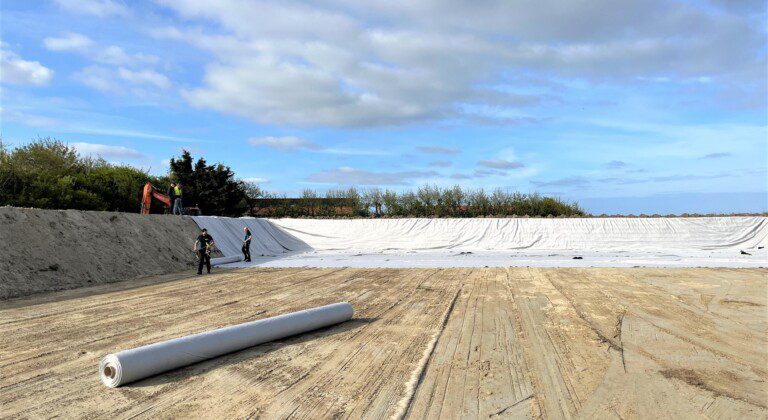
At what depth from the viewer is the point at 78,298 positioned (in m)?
10.7

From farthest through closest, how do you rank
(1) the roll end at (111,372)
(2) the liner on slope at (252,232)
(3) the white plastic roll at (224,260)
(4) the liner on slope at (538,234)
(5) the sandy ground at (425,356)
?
1. (4) the liner on slope at (538,234)
2. (2) the liner on slope at (252,232)
3. (3) the white plastic roll at (224,260)
4. (1) the roll end at (111,372)
5. (5) the sandy ground at (425,356)

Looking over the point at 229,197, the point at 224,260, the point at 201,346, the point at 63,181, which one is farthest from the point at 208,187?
the point at 201,346

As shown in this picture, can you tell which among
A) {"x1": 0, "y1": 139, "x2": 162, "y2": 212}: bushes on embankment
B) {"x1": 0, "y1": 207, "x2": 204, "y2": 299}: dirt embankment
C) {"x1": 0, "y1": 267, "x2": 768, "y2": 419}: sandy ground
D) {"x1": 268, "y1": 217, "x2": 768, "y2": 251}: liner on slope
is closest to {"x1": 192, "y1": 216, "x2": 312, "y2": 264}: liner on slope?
{"x1": 268, "y1": 217, "x2": 768, "y2": 251}: liner on slope

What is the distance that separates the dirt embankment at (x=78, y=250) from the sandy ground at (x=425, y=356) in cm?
173

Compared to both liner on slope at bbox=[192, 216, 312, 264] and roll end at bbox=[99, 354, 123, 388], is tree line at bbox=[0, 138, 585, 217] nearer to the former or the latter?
liner on slope at bbox=[192, 216, 312, 264]

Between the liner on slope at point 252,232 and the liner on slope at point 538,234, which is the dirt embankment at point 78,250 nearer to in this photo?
the liner on slope at point 252,232

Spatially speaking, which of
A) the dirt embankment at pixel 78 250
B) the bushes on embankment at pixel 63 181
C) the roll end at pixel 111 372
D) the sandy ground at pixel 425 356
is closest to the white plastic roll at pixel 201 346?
the roll end at pixel 111 372

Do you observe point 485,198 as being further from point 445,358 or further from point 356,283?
point 445,358

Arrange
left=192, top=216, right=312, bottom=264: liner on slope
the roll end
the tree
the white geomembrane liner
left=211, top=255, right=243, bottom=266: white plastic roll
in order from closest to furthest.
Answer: the roll end, left=211, top=255, right=243, bottom=266: white plastic roll, the white geomembrane liner, left=192, top=216, right=312, bottom=264: liner on slope, the tree

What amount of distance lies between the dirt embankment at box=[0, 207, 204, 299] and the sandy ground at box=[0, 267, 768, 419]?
5.69ft

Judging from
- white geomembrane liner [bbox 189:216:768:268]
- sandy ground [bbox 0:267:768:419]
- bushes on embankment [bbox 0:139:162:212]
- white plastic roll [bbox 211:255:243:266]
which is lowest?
white plastic roll [bbox 211:255:243:266]

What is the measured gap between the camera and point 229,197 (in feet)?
128

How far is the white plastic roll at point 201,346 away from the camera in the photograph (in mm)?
4691

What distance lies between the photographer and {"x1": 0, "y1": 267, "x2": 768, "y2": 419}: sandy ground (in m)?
4.19
